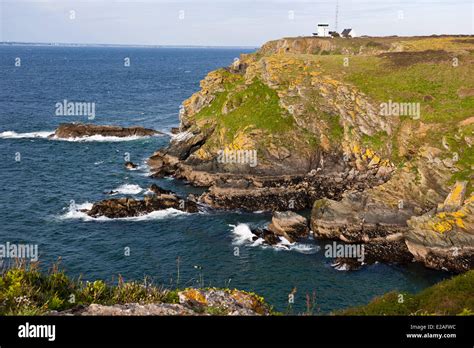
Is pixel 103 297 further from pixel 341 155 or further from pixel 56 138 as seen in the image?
pixel 56 138

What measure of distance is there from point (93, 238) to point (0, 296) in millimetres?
41651

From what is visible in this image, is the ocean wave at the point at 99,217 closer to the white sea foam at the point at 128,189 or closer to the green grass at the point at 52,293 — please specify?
the white sea foam at the point at 128,189

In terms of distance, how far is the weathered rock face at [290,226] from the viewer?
53.7 m

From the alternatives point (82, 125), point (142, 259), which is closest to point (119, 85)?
point (82, 125)

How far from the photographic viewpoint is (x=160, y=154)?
82.0 m

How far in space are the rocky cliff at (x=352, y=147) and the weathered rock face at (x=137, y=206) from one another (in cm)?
385

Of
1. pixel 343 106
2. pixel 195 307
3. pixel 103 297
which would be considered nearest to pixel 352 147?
pixel 343 106

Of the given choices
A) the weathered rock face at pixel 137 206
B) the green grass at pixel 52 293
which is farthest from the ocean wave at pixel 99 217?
the green grass at pixel 52 293

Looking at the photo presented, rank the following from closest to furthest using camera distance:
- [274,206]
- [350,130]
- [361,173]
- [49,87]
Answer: [274,206] < [361,173] < [350,130] < [49,87]

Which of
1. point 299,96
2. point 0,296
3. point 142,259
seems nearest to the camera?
point 0,296

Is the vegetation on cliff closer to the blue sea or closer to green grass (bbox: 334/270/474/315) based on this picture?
the blue sea

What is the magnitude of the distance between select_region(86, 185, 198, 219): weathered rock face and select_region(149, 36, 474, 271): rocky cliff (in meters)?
3.85

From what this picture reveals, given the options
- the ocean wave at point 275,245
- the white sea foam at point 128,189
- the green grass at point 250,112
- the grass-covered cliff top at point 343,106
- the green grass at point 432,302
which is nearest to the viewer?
the green grass at point 432,302
